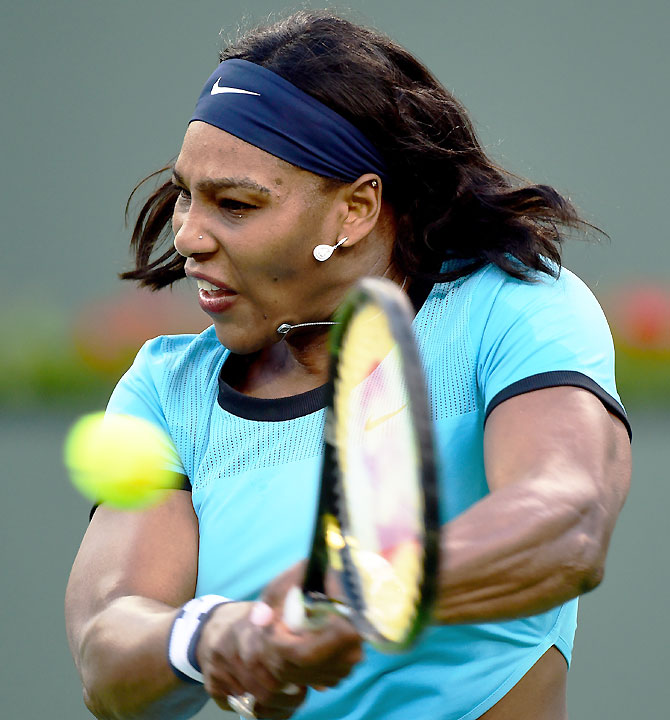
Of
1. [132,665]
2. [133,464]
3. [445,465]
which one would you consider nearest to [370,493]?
[445,465]

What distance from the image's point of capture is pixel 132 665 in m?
1.52

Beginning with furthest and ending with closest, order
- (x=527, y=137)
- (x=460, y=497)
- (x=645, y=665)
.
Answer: (x=527, y=137)
(x=645, y=665)
(x=460, y=497)

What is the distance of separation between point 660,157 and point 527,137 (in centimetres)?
53

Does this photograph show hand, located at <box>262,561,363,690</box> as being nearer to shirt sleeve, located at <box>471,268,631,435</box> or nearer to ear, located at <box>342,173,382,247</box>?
shirt sleeve, located at <box>471,268,631,435</box>

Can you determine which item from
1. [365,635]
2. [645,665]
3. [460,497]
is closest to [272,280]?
[460,497]

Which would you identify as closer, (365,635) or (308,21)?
(365,635)

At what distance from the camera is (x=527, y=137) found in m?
4.35

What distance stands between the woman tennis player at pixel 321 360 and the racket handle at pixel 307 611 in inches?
6.9

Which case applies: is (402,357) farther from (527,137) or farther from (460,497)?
(527,137)

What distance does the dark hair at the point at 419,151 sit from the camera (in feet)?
5.57

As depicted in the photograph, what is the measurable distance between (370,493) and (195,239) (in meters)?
0.63

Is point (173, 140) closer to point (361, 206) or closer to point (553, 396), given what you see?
point (361, 206)

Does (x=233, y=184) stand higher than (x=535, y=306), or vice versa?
(x=233, y=184)

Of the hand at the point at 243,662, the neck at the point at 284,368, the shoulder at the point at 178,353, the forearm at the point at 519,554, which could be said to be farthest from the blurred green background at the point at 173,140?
the forearm at the point at 519,554
